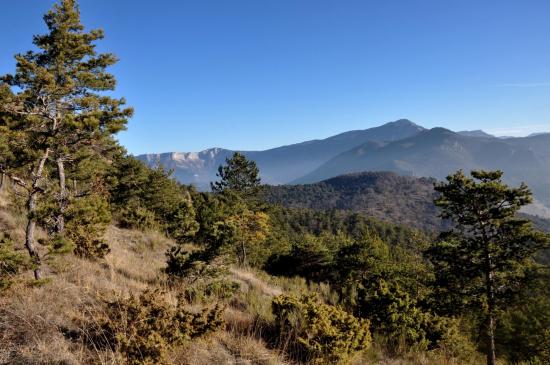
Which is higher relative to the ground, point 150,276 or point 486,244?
point 150,276

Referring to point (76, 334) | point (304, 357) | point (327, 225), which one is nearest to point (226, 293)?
point (304, 357)

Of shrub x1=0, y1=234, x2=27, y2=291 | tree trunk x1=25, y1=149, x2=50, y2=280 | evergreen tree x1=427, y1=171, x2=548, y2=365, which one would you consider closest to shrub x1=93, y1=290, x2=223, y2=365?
shrub x1=0, y1=234, x2=27, y2=291

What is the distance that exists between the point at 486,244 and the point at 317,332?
51.5 feet

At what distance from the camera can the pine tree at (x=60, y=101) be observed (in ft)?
24.6

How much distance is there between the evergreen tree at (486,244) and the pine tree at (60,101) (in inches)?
670

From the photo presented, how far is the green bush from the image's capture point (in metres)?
5.48

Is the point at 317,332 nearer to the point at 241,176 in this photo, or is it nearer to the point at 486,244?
the point at 486,244

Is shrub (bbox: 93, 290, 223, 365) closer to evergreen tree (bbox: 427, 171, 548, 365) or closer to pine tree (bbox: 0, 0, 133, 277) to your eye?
pine tree (bbox: 0, 0, 133, 277)

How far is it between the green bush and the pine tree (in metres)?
4.80

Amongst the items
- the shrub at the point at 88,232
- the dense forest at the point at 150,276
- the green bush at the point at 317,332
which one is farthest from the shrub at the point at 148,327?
the shrub at the point at 88,232

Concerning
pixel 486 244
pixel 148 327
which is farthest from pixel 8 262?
pixel 486 244

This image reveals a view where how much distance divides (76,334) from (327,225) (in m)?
133

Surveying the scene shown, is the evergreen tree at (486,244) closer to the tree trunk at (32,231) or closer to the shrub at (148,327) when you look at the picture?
the shrub at (148,327)

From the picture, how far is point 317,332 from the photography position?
5.72 metres
